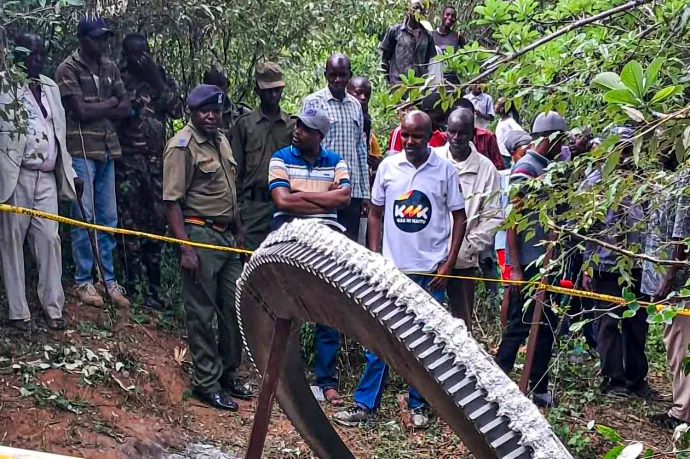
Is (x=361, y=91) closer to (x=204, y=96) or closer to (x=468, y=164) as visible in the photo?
(x=468, y=164)

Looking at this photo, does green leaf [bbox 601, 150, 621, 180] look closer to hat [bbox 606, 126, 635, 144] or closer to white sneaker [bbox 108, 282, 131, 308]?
hat [bbox 606, 126, 635, 144]

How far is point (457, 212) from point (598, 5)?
6.57 ft

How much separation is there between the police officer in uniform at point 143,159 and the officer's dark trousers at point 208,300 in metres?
1.03

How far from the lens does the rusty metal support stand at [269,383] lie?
3.06 m

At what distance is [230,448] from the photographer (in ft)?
19.3

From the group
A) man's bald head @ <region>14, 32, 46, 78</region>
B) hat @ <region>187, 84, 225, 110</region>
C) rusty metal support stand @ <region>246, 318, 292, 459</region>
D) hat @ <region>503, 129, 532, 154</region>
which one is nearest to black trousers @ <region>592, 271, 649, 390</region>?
hat @ <region>503, 129, 532, 154</region>

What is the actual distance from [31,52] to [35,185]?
87 centimetres

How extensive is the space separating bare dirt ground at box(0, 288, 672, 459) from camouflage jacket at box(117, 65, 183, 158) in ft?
4.28

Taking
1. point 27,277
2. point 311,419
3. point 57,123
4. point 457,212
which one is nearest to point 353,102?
point 457,212

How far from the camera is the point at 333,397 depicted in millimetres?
6660

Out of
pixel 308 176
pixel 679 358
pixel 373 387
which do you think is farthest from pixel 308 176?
pixel 679 358

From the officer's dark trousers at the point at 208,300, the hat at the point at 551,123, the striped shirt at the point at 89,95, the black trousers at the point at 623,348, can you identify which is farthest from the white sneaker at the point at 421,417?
the striped shirt at the point at 89,95

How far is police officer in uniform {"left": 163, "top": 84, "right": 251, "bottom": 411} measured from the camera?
6105 mm

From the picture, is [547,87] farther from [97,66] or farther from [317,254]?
[97,66]
